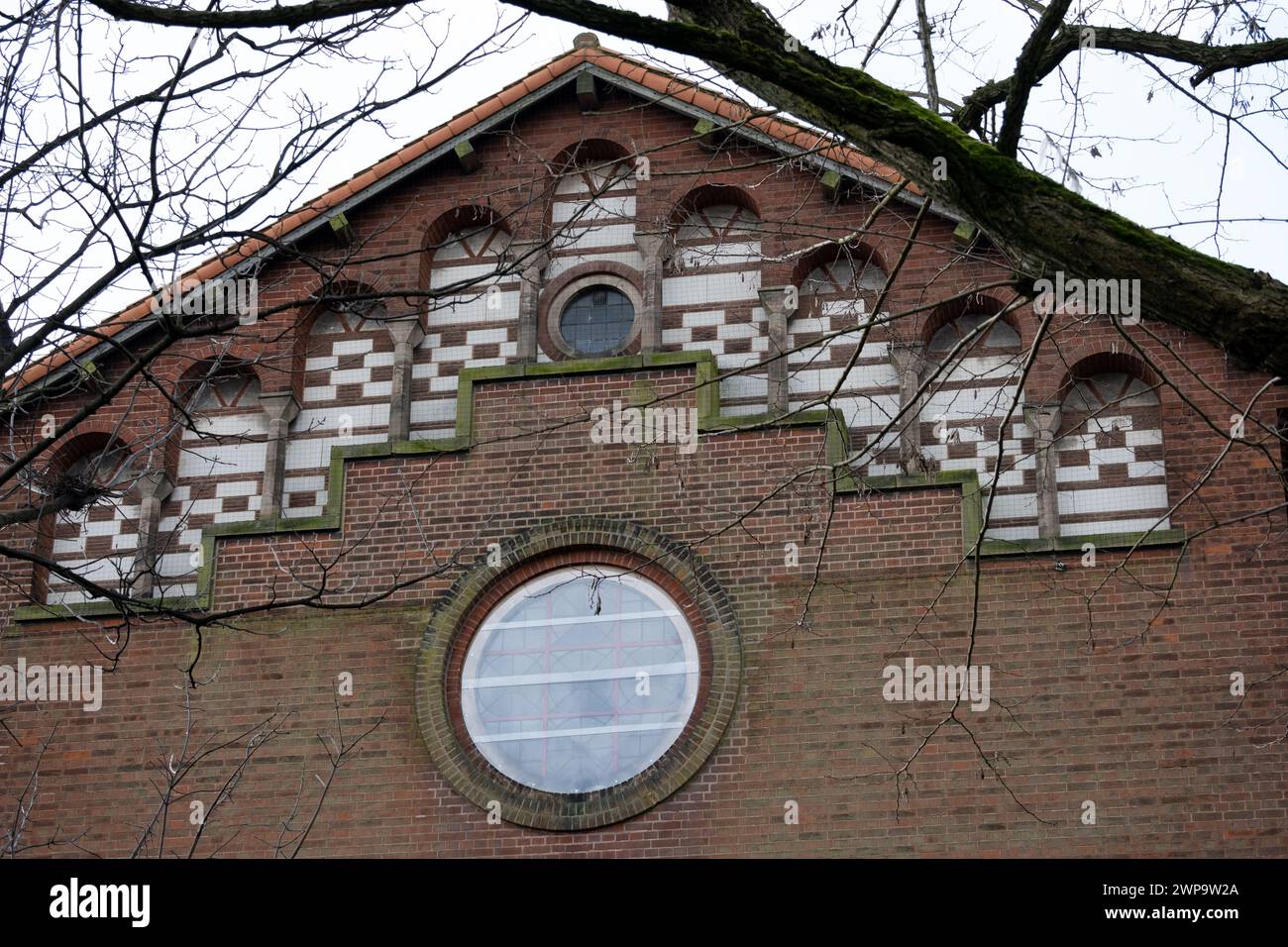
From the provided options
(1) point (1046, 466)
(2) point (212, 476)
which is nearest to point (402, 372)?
(2) point (212, 476)

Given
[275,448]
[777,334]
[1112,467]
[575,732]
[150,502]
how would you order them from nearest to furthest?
[575,732] → [1112,467] → [777,334] → [150,502] → [275,448]

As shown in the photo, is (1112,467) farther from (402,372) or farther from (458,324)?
(402,372)

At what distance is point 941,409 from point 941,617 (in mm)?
1995

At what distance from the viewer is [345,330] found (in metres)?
18.1

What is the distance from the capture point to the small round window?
1756 centimetres

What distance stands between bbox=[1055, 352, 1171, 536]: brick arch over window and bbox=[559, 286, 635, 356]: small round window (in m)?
4.01

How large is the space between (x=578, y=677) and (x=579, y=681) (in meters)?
0.04

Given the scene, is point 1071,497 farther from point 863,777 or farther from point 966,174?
point 966,174

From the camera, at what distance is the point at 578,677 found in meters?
16.3

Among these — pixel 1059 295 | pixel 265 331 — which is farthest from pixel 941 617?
pixel 265 331

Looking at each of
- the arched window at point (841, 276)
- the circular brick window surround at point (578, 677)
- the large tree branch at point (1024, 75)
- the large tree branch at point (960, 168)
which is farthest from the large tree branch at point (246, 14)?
the arched window at point (841, 276)

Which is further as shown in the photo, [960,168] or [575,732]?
[575,732]

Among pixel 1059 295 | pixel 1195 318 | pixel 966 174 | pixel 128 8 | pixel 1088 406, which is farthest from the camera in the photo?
pixel 1088 406

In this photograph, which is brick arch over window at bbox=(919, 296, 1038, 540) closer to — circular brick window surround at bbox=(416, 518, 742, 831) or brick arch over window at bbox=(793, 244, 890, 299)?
brick arch over window at bbox=(793, 244, 890, 299)
